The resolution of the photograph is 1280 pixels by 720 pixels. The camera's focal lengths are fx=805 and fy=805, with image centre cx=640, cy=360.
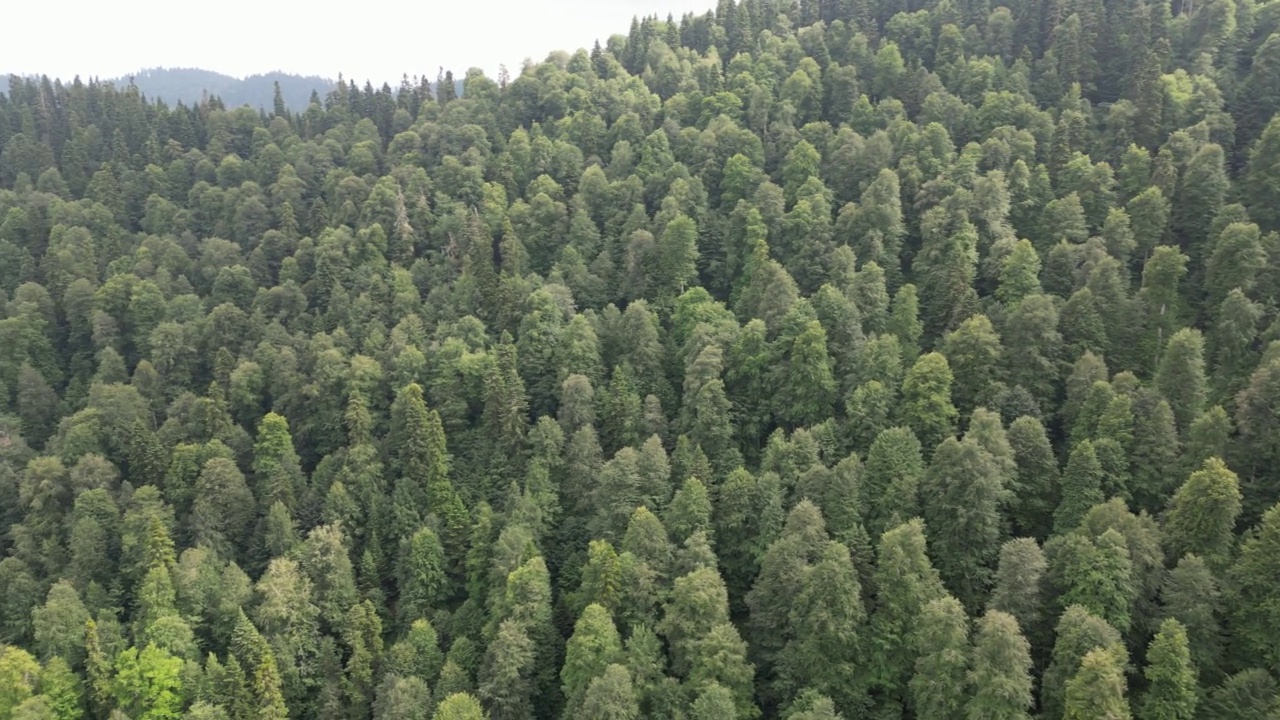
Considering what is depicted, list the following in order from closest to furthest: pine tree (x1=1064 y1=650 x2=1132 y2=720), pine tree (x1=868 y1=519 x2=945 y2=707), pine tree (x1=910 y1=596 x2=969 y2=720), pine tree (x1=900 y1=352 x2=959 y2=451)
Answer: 1. pine tree (x1=1064 y1=650 x2=1132 y2=720)
2. pine tree (x1=910 y1=596 x2=969 y2=720)
3. pine tree (x1=868 y1=519 x2=945 y2=707)
4. pine tree (x1=900 y1=352 x2=959 y2=451)

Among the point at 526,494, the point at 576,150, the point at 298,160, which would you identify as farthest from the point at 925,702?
the point at 298,160

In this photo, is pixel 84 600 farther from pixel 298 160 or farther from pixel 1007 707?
pixel 298 160

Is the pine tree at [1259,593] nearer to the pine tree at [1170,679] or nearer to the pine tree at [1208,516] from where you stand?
the pine tree at [1208,516]

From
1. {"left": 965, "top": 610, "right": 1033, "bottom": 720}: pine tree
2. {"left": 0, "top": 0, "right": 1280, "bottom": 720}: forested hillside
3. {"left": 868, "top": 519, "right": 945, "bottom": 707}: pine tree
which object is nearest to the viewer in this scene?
{"left": 965, "top": 610, "right": 1033, "bottom": 720}: pine tree

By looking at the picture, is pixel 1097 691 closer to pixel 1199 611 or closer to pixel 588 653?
pixel 1199 611

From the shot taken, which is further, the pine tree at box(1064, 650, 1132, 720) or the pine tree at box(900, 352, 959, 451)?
the pine tree at box(900, 352, 959, 451)

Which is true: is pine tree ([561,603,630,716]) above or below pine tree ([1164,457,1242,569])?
below

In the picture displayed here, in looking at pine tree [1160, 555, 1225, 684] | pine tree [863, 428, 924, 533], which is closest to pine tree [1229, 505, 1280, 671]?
pine tree [1160, 555, 1225, 684]

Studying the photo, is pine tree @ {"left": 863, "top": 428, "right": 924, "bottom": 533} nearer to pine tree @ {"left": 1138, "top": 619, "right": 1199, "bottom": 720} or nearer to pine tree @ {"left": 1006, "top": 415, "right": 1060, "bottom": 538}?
pine tree @ {"left": 1006, "top": 415, "right": 1060, "bottom": 538}

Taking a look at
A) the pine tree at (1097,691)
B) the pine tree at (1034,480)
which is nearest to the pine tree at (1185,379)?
the pine tree at (1034,480)
